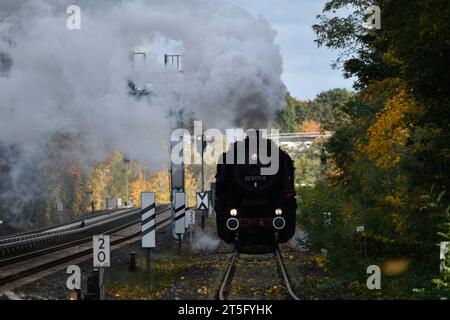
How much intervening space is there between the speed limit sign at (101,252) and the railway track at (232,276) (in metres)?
2.89

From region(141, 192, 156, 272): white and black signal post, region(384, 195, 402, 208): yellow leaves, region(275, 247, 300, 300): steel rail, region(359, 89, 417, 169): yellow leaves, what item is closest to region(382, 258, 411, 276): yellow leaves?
region(275, 247, 300, 300): steel rail

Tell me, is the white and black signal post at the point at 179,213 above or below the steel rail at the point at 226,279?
above

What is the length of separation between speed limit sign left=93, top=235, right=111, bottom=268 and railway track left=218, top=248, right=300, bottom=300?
9.47ft

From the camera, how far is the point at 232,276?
2066 centimetres

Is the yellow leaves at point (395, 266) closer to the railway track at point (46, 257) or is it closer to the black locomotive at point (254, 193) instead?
the black locomotive at point (254, 193)

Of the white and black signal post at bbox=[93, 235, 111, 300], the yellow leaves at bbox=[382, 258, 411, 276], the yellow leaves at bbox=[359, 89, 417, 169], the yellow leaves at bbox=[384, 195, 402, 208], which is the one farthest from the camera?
the yellow leaves at bbox=[359, 89, 417, 169]

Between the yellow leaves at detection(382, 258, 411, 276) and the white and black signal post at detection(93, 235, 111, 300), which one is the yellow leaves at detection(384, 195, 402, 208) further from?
the white and black signal post at detection(93, 235, 111, 300)

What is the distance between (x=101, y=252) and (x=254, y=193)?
890 cm

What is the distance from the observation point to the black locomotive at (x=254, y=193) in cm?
2292

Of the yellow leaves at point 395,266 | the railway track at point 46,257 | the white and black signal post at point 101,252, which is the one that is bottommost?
the railway track at point 46,257

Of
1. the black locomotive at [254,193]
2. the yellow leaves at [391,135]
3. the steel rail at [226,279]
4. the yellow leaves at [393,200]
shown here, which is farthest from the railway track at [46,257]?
the yellow leaves at [391,135]

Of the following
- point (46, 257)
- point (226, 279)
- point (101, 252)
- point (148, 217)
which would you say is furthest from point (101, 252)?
point (46, 257)

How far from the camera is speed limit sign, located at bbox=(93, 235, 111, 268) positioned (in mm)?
14805

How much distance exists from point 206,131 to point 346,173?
579 inches
